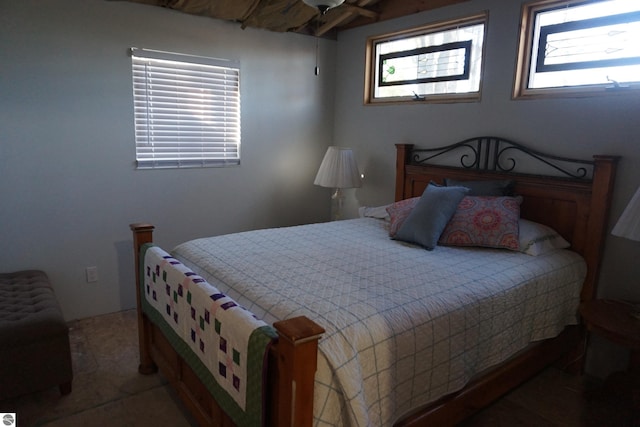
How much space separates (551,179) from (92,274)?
327 cm

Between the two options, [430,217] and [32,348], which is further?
[430,217]

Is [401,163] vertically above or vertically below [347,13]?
below

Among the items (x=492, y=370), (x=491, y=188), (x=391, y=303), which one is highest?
(x=491, y=188)

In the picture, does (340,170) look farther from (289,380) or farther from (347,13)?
(289,380)

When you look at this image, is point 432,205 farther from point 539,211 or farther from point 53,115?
point 53,115

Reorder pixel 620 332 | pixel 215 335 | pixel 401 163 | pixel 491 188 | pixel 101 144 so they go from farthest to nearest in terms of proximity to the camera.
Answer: pixel 401 163 → pixel 101 144 → pixel 491 188 → pixel 620 332 → pixel 215 335

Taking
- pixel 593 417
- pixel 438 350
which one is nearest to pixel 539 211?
pixel 593 417

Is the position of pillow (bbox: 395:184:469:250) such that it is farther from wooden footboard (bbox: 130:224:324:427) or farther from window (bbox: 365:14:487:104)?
wooden footboard (bbox: 130:224:324:427)

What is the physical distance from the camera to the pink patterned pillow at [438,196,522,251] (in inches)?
97.1

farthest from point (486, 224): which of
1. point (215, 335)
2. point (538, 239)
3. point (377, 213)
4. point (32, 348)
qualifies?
point (32, 348)

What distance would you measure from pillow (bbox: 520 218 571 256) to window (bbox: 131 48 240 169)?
2390 mm

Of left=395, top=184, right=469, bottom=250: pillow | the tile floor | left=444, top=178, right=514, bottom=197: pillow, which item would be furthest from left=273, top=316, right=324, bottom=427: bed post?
left=444, top=178, right=514, bottom=197: pillow

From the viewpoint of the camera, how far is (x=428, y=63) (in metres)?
3.45

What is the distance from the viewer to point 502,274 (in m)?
2.11
